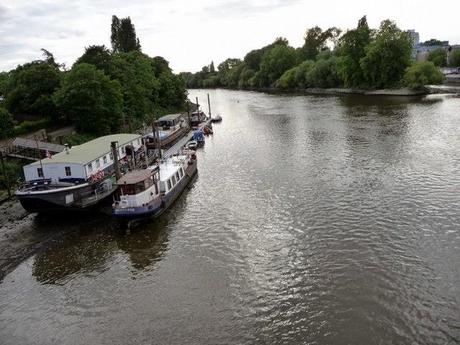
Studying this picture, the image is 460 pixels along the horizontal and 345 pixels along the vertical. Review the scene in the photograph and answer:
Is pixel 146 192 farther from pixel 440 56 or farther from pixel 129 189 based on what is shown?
pixel 440 56

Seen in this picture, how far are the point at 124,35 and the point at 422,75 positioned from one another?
295 feet

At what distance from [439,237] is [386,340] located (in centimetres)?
1168

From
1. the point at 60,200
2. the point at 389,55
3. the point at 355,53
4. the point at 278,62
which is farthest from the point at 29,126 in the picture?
the point at 278,62

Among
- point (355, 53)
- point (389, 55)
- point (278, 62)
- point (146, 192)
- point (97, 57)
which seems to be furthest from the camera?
point (278, 62)

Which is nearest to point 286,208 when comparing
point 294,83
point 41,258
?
point 41,258

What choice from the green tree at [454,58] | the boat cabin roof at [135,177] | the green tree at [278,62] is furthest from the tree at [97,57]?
the green tree at [454,58]

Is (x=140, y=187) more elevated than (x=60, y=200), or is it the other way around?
(x=140, y=187)

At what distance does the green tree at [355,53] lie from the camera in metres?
131

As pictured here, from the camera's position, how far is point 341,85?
144m

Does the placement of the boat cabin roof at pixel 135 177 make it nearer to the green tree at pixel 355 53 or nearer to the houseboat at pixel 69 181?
the houseboat at pixel 69 181

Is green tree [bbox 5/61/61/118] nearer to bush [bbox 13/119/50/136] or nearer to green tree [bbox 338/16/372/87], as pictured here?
bush [bbox 13/119/50/136]

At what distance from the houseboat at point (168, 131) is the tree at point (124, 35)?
68.1 metres

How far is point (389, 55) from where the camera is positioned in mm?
118250

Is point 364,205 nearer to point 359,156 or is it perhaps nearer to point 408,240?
point 408,240
